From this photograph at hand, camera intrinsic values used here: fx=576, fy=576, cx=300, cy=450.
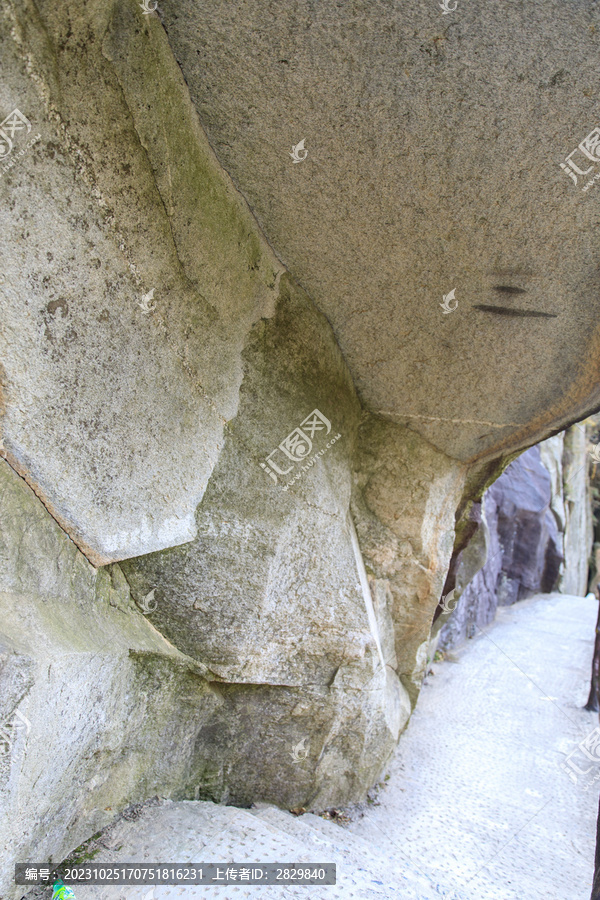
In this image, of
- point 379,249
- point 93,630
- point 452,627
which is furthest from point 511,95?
point 452,627

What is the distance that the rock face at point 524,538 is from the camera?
23.0 feet

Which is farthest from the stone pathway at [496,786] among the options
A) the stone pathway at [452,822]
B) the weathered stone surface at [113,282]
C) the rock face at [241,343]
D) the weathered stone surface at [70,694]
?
the weathered stone surface at [113,282]

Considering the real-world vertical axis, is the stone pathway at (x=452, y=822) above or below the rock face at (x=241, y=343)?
below

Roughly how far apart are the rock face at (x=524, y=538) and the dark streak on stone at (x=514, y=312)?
3.68m

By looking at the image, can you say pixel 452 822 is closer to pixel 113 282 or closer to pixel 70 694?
pixel 70 694

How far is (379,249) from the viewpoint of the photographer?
243 cm

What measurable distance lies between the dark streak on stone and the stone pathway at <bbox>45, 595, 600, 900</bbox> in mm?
2409

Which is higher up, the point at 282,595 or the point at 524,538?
the point at 524,538

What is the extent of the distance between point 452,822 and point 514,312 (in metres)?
2.82

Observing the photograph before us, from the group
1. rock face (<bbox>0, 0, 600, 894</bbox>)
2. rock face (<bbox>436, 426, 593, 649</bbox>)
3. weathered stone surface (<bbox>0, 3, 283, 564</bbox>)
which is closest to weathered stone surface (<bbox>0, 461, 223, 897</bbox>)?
rock face (<bbox>0, 0, 600, 894</bbox>)

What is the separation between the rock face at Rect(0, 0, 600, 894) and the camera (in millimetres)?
1591

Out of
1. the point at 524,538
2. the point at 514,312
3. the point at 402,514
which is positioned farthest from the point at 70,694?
the point at 524,538

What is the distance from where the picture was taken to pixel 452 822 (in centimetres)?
328

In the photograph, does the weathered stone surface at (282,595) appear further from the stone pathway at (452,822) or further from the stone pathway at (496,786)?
the stone pathway at (496,786)
